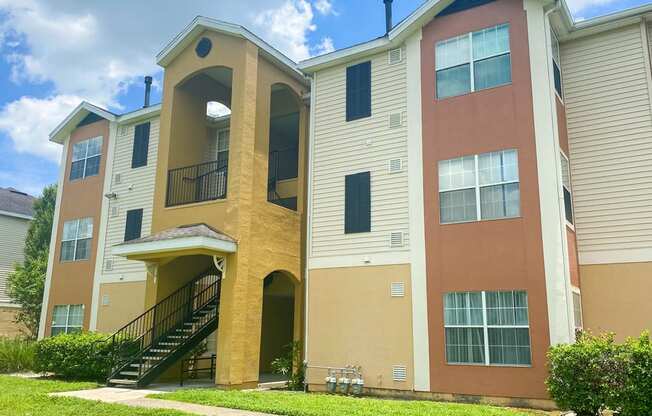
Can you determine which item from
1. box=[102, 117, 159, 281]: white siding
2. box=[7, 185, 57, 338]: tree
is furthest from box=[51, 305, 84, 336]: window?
box=[7, 185, 57, 338]: tree

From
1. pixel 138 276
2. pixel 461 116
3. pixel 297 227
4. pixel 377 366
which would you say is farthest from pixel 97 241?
pixel 461 116

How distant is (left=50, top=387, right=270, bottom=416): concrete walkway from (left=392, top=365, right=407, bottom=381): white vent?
4.26 meters

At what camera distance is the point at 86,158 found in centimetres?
2155

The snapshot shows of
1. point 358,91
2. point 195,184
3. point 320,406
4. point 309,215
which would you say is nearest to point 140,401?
point 320,406

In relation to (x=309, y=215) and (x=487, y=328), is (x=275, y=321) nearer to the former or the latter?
(x=309, y=215)

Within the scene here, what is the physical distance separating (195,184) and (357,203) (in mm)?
5945

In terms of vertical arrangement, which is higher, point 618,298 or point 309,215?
point 309,215

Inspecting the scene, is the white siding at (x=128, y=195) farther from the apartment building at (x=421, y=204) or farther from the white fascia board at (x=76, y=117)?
the apartment building at (x=421, y=204)

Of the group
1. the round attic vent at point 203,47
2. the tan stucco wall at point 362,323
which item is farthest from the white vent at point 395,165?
the round attic vent at point 203,47

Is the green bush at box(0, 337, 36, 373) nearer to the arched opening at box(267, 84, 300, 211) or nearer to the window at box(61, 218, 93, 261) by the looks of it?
the window at box(61, 218, 93, 261)

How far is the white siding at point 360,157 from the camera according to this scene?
1398 centimetres

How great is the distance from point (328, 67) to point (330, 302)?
6.74 metres

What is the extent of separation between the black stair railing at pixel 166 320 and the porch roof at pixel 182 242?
1.80 metres

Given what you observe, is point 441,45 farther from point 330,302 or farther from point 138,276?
point 138,276
